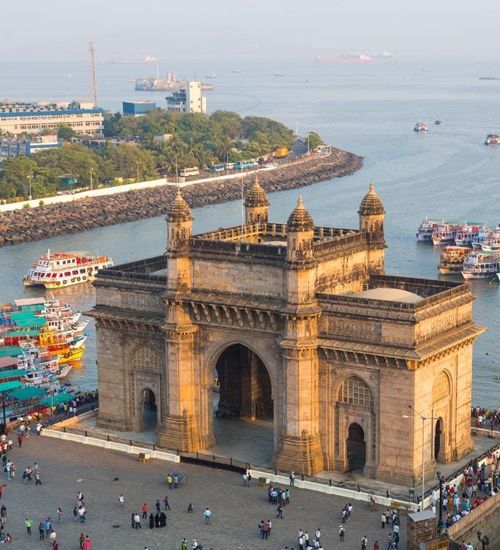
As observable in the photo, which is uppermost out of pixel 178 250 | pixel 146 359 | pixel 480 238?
pixel 178 250

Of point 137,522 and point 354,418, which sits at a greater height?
point 354,418

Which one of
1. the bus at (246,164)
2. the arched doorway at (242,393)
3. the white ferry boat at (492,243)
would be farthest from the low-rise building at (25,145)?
the arched doorway at (242,393)

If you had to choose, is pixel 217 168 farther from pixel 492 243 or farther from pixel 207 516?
pixel 207 516

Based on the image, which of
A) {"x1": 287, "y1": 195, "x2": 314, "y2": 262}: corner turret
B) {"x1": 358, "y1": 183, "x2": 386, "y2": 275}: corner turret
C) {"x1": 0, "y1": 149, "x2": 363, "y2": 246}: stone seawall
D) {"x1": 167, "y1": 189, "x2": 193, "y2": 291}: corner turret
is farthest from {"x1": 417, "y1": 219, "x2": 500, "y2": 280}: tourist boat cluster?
{"x1": 287, "y1": 195, "x2": 314, "y2": 262}: corner turret

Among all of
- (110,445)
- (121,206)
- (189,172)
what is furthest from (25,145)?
(110,445)

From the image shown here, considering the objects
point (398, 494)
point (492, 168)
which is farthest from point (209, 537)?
point (492, 168)
